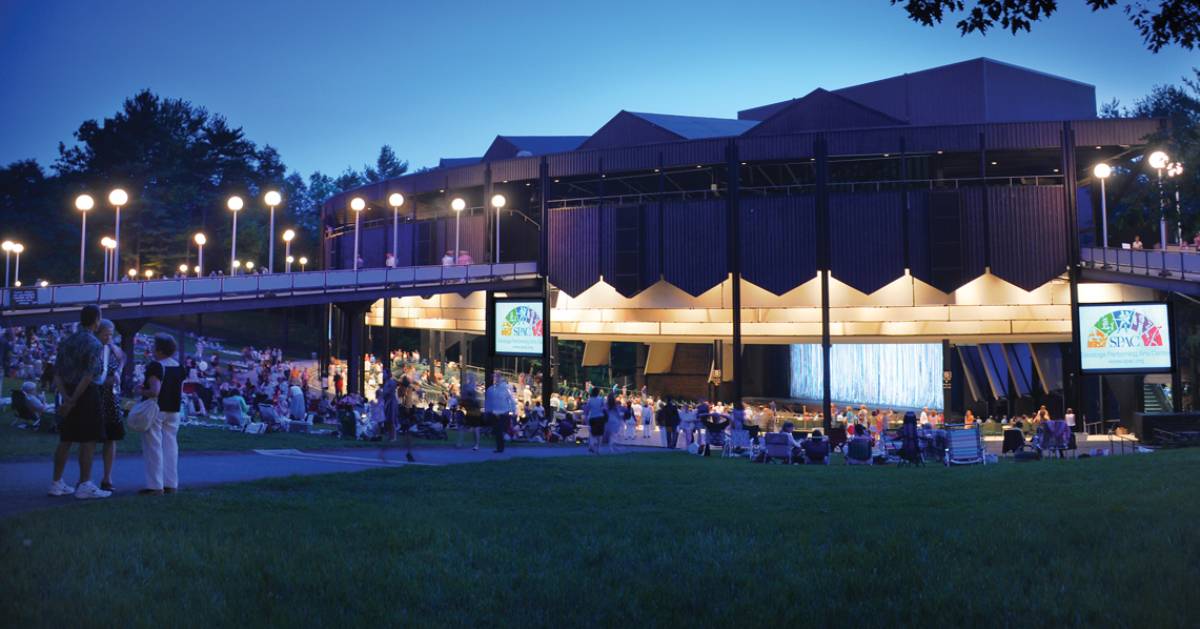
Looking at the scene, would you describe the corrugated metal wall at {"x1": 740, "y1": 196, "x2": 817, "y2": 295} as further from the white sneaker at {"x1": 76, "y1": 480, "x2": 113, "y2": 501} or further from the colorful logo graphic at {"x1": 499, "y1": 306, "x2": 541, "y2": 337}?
the white sneaker at {"x1": 76, "y1": 480, "x2": 113, "y2": 501}

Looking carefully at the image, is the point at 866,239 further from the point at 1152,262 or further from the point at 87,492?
the point at 87,492

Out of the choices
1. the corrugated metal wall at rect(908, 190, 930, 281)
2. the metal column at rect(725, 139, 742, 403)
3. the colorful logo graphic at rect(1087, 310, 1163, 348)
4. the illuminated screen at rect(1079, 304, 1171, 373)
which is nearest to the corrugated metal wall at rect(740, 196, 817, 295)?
the metal column at rect(725, 139, 742, 403)

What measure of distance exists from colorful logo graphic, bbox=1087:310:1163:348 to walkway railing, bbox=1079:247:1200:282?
5.03ft

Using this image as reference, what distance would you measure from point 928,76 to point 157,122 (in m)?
50.4

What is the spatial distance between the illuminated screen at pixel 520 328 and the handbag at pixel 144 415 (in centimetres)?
2948

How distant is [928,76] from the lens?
50.7 meters

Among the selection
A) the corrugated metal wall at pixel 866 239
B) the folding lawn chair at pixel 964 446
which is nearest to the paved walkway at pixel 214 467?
the folding lawn chair at pixel 964 446

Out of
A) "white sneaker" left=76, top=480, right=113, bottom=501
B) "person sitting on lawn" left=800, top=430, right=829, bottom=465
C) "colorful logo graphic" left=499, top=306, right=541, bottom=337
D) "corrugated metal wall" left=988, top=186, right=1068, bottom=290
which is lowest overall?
"person sitting on lawn" left=800, top=430, right=829, bottom=465

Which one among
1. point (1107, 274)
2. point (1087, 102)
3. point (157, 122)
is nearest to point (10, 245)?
point (157, 122)

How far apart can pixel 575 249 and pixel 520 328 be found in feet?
15.2

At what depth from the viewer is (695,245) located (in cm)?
3869

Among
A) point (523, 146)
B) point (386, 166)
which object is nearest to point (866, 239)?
point (523, 146)

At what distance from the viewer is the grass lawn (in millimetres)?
5410

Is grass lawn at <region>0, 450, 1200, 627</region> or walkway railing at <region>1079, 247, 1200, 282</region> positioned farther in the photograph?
walkway railing at <region>1079, 247, 1200, 282</region>
